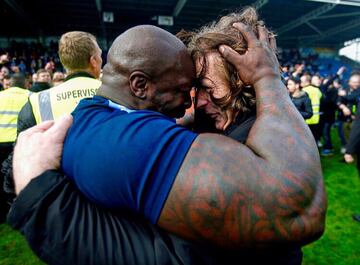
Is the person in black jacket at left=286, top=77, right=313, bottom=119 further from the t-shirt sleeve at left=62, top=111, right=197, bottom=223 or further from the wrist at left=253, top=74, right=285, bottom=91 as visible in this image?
the t-shirt sleeve at left=62, top=111, right=197, bottom=223

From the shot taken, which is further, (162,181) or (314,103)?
Result: (314,103)

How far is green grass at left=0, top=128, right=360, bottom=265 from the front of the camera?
12.0ft

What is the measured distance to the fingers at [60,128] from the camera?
98cm

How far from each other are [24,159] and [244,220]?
698 millimetres

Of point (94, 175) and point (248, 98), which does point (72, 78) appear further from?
point (94, 175)

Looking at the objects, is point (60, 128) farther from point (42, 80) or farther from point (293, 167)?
point (42, 80)

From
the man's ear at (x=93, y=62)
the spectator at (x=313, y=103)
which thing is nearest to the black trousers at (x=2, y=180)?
the man's ear at (x=93, y=62)

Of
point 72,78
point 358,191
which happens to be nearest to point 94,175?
point 72,78

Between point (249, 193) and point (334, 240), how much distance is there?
401cm

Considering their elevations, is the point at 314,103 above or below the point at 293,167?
below

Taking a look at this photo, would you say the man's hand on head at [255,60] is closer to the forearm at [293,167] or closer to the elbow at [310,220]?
the forearm at [293,167]

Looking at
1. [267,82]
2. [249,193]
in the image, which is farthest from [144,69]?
[249,193]

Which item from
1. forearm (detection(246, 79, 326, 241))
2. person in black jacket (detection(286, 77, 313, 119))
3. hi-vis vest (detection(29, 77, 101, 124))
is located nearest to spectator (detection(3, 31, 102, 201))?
hi-vis vest (detection(29, 77, 101, 124))

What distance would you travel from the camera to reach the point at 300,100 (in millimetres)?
6598
